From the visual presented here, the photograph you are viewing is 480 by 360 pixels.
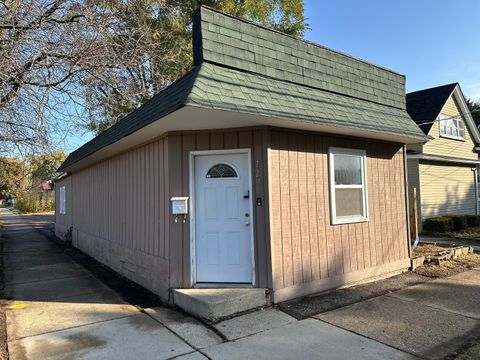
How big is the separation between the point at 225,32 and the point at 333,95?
91.1 inches

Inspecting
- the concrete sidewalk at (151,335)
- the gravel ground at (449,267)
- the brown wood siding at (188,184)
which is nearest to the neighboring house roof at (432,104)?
the gravel ground at (449,267)

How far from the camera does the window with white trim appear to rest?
1711cm

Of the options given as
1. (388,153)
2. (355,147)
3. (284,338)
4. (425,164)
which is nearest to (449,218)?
(425,164)

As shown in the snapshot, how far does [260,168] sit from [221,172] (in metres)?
0.66

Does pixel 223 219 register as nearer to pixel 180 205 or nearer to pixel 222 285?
pixel 180 205

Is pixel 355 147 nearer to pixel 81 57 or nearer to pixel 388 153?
pixel 388 153

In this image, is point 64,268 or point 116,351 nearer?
point 116,351

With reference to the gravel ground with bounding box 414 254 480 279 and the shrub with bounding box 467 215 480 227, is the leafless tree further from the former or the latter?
the shrub with bounding box 467 215 480 227

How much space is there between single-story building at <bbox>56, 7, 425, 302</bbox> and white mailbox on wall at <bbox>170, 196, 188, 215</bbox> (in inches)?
0.6

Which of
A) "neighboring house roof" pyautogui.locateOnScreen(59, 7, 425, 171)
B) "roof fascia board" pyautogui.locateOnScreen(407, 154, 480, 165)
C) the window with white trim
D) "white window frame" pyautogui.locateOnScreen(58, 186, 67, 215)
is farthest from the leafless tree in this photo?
the window with white trim

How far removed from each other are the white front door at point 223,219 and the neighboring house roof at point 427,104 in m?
13.3

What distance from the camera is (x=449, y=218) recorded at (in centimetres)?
1472

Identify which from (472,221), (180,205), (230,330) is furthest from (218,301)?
(472,221)

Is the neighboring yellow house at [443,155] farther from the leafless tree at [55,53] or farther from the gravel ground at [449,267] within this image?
the leafless tree at [55,53]
